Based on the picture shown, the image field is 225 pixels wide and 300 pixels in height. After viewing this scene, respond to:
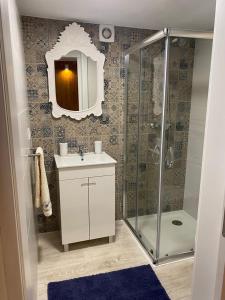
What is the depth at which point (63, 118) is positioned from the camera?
2.32 metres

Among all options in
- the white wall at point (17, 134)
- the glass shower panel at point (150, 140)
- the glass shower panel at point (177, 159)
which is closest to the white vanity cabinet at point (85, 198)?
the glass shower panel at point (150, 140)

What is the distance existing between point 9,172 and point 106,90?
6.32ft

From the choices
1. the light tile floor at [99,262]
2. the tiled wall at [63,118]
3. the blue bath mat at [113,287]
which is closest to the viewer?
the blue bath mat at [113,287]

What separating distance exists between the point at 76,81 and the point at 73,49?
1.02 feet

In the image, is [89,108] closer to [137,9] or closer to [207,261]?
[137,9]

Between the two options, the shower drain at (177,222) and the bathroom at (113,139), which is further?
the shower drain at (177,222)

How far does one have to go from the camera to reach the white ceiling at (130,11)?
5.71 ft

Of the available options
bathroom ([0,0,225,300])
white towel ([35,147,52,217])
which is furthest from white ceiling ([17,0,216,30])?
white towel ([35,147,52,217])

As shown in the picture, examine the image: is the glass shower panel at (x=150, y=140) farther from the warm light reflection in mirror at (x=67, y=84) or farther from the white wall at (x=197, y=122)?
the warm light reflection in mirror at (x=67, y=84)

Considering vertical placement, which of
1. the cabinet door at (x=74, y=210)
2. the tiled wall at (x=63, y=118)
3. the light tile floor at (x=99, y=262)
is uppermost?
the tiled wall at (x=63, y=118)

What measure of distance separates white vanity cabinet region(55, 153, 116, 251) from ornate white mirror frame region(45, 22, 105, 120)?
51 cm

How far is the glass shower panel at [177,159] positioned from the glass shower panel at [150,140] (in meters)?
0.11

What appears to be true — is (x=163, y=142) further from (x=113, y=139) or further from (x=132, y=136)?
(x=113, y=139)

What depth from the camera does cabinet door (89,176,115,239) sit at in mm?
2123
